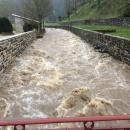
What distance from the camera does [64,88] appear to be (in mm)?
10914

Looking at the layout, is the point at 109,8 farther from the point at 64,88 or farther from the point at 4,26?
the point at 64,88

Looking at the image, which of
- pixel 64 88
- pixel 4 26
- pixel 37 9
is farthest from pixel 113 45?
pixel 37 9

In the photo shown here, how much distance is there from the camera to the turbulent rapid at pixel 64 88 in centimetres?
877

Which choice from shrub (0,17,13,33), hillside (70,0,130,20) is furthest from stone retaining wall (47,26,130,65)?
hillside (70,0,130,20)

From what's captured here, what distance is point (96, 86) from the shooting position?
1111 centimetres

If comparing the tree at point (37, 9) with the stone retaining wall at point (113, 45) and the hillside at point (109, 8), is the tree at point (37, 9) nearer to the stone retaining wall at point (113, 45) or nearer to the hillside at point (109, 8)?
the hillside at point (109, 8)

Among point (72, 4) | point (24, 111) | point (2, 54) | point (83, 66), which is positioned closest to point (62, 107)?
point (24, 111)

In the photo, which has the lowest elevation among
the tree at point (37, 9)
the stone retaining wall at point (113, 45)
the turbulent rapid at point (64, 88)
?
the turbulent rapid at point (64, 88)

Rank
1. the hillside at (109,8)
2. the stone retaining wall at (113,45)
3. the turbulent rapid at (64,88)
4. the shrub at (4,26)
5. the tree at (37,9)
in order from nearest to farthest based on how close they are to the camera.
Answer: the turbulent rapid at (64,88), the stone retaining wall at (113,45), the shrub at (4,26), the hillside at (109,8), the tree at (37,9)

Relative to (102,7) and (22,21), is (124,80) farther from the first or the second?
(102,7)

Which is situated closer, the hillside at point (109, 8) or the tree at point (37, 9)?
the hillside at point (109, 8)

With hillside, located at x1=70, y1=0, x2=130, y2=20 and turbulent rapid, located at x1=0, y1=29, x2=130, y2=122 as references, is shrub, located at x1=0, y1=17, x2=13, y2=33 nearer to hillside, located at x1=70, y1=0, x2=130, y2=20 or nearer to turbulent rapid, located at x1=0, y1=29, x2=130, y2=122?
turbulent rapid, located at x1=0, y1=29, x2=130, y2=122

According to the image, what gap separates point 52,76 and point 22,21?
2573 centimetres

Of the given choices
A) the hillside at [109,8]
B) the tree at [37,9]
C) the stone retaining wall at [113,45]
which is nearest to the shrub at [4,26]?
the stone retaining wall at [113,45]
